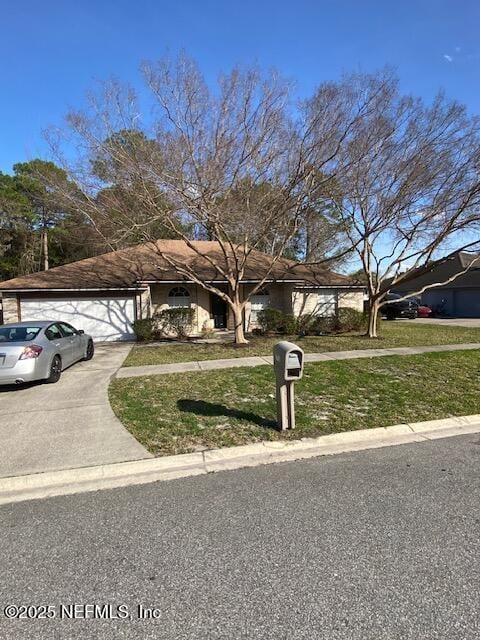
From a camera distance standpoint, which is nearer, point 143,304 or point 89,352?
point 89,352

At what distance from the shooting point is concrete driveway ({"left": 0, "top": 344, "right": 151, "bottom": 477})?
4719 mm

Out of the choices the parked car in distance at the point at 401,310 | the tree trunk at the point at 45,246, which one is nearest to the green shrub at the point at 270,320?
the parked car in distance at the point at 401,310

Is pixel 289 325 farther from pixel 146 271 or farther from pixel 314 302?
pixel 146 271

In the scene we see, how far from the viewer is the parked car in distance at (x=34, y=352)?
8.02 meters

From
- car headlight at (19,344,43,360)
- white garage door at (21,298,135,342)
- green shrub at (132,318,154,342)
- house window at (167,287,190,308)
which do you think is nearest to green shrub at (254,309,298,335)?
house window at (167,287,190,308)

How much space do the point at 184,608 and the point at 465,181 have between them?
15.4 m

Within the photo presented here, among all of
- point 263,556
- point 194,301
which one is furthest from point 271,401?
point 194,301

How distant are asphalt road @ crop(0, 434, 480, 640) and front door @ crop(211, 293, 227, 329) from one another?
53.3 ft

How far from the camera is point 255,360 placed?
36.2ft

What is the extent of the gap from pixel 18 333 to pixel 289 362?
6667 mm

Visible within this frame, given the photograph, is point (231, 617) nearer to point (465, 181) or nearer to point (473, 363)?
point (473, 363)

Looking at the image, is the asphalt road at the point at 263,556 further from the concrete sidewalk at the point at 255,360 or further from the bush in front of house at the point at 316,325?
the bush in front of house at the point at 316,325

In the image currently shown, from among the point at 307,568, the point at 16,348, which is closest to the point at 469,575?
the point at 307,568

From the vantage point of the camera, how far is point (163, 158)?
1202cm
